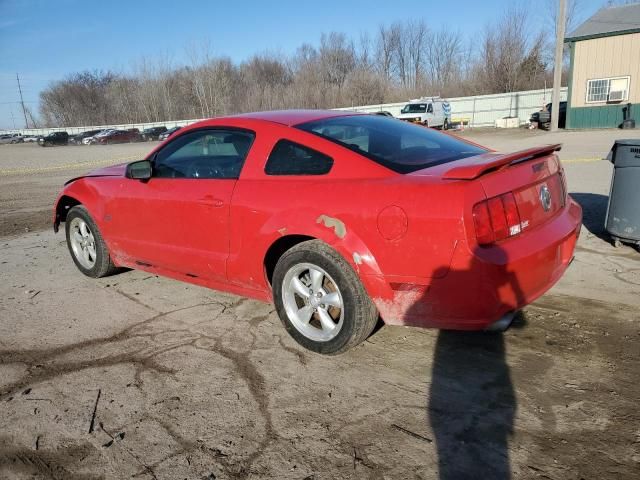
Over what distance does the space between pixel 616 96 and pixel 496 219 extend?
25.6 metres

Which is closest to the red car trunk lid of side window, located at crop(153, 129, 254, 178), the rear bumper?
the rear bumper

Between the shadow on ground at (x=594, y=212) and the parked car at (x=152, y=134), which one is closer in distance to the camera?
the shadow on ground at (x=594, y=212)

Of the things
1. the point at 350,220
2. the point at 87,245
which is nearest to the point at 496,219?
the point at 350,220

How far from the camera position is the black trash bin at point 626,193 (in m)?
4.67

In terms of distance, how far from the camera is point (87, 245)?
4.99m

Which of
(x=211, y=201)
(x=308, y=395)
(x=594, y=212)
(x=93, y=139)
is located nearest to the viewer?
(x=308, y=395)

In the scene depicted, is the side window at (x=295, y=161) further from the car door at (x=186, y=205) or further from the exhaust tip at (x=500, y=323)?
the exhaust tip at (x=500, y=323)

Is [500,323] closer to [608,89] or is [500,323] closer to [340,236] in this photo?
[340,236]

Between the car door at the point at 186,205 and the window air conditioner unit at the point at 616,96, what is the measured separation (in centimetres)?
2528

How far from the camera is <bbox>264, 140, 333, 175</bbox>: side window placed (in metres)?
3.12

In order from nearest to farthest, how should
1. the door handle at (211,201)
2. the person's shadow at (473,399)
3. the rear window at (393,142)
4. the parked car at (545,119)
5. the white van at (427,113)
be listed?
the person's shadow at (473,399), the rear window at (393,142), the door handle at (211,201), the parked car at (545,119), the white van at (427,113)

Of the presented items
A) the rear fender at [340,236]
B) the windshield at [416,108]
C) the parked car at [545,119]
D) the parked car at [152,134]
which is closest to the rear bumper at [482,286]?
the rear fender at [340,236]

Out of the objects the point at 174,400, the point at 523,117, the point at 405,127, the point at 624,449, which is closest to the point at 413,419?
the point at 624,449

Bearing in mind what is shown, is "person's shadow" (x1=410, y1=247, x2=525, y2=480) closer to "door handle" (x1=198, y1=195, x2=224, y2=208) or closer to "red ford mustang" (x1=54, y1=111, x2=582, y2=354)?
"red ford mustang" (x1=54, y1=111, x2=582, y2=354)
